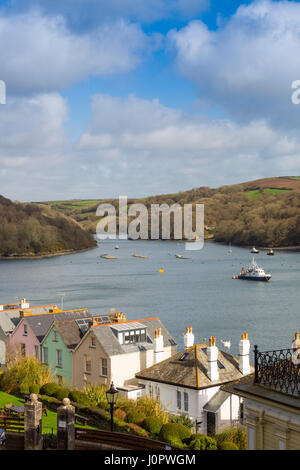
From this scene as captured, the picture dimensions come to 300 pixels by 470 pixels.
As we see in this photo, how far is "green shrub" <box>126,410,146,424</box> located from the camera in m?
22.5

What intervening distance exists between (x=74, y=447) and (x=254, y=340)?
129ft

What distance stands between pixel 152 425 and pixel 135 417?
3.43 ft

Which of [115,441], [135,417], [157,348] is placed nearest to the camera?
[115,441]

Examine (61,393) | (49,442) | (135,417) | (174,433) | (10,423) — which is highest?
(10,423)

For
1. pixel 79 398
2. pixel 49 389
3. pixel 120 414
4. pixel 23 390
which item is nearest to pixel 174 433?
pixel 120 414

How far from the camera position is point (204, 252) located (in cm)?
16675

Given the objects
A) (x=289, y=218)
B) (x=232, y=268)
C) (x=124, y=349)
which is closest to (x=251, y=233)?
(x=289, y=218)

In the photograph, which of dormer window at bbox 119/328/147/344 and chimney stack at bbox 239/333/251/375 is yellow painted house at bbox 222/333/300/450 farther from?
dormer window at bbox 119/328/147/344

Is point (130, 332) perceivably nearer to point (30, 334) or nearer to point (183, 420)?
point (30, 334)

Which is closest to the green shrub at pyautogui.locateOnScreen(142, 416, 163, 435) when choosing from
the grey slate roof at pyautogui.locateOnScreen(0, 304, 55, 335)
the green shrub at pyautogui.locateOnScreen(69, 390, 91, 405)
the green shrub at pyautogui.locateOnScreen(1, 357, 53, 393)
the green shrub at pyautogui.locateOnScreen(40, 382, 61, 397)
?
the green shrub at pyautogui.locateOnScreen(69, 390, 91, 405)

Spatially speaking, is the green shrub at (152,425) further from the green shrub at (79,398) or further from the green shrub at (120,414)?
the green shrub at (79,398)

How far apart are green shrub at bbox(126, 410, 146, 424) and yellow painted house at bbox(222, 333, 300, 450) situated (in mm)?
12410

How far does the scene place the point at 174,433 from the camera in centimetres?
1977

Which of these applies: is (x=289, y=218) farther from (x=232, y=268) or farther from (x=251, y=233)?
(x=232, y=268)
